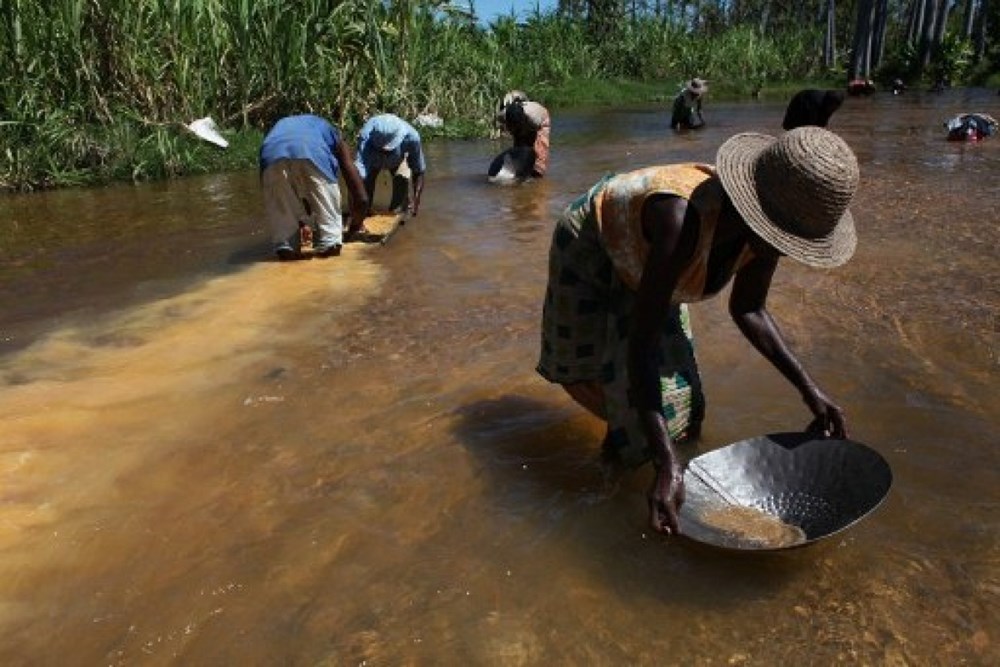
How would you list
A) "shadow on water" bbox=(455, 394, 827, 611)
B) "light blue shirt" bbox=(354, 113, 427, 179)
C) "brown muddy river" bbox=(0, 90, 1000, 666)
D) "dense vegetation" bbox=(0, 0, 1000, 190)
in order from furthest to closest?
"dense vegetation" bbox=(0, 0, 1000, 190) → "light blue shirt" bbox=(354, 113, 427, 179) → "shadow on water" bbox=(455, 394, 827, 611) → "brown muddy river" bbox=(0, 90, 1000, 666)

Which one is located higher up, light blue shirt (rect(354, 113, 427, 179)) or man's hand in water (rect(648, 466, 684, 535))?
light blue shirt (rect(354, 113, 427, 179))

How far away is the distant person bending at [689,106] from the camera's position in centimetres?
1210

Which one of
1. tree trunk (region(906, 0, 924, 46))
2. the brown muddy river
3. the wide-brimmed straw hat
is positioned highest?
tree trunk (region(906, 0, 924, 46))

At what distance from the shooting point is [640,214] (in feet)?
6.37

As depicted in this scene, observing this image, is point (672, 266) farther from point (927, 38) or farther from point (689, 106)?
point (927, 38)

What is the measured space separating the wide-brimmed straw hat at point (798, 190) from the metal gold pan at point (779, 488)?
1.82 feet

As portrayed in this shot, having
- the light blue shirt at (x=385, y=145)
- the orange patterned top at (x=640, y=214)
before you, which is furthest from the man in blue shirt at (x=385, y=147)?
the orange patterned top at (x=640, y=214)

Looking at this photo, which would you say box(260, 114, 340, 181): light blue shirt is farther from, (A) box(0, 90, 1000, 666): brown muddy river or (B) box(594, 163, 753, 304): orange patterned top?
(B) box(594, 163, 753, 304): orange patterned top

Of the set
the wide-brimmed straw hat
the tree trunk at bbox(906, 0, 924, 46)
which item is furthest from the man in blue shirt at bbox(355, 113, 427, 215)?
the tree trunk at bbox(906, 0, 924, 46)

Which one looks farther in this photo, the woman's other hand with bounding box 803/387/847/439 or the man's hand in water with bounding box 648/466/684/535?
the woman's other hand with bounding box 803/387/847/439

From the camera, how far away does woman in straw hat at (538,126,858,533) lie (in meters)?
1.68

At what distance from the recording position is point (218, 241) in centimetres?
587

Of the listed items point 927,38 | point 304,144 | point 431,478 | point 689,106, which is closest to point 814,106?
point 431,478

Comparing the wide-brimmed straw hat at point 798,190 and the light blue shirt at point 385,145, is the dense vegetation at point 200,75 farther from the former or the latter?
the wide-brimmed straw hat at point 798,190
